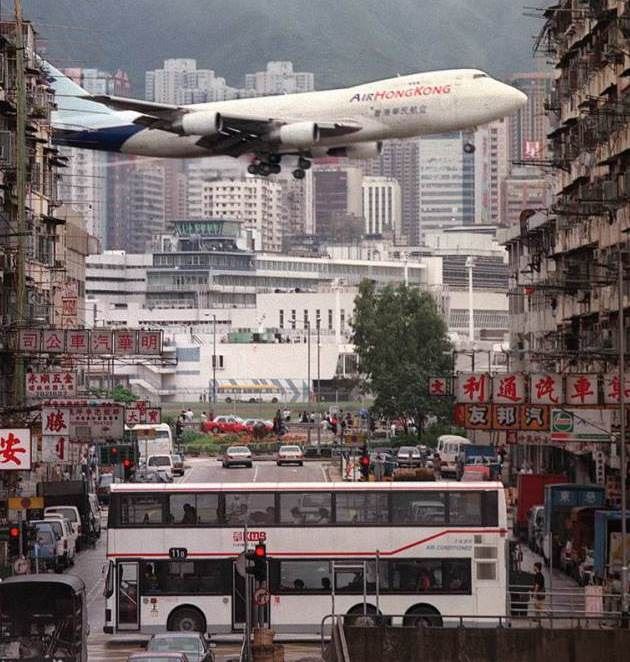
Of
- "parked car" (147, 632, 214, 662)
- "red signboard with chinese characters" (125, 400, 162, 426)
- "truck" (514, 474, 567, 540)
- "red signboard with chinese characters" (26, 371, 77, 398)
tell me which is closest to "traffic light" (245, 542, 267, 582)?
"parked car" (147, 632, 214, 662)

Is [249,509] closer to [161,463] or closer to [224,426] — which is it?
[161,463]

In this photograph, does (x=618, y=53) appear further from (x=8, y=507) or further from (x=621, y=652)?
(x=621, y=652)

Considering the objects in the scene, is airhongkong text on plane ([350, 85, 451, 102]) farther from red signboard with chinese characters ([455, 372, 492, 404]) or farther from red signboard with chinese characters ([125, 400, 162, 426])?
red signboard with chinese characters ([455, 372, 492, 404])

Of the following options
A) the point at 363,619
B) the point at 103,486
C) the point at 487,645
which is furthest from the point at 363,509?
the point at 103,486

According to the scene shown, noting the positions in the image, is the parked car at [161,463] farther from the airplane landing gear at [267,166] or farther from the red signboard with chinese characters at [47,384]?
the red signboard with chinese characters at [47,384]

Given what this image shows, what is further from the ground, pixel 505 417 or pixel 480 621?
pixel 505 417

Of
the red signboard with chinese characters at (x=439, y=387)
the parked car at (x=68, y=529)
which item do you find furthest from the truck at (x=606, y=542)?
the parked car at (x=68, y=529)
